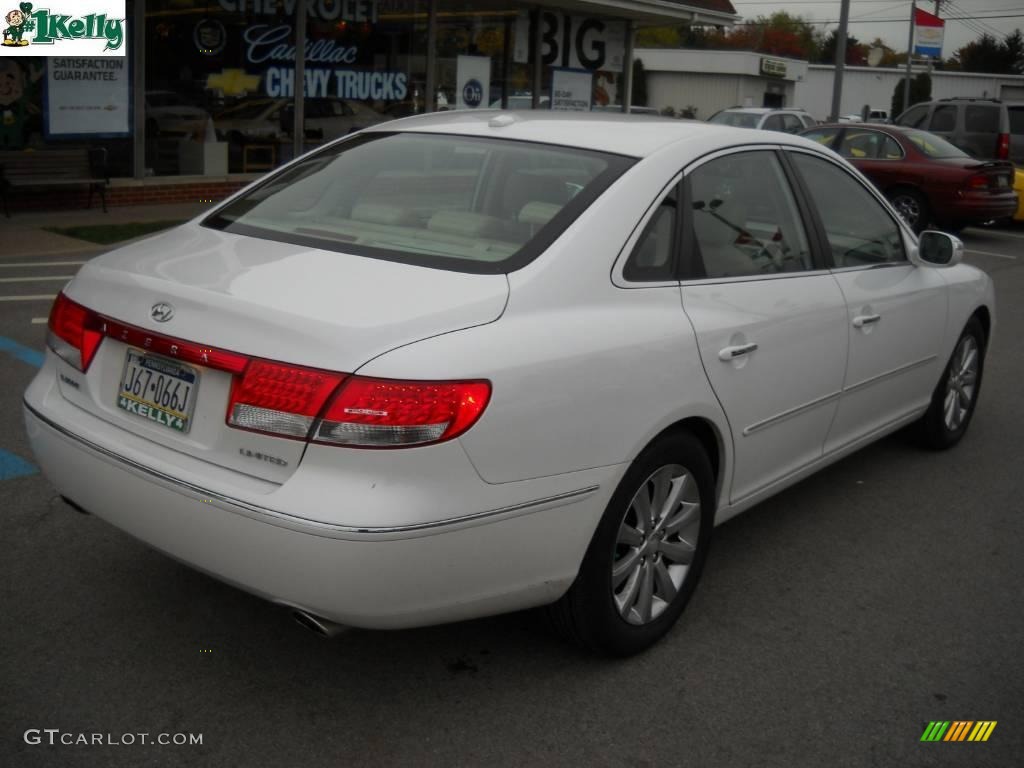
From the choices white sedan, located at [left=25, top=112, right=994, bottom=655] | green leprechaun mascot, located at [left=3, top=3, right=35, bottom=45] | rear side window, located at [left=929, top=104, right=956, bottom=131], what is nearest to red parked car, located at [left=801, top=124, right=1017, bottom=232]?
rear side window, located at [left=929, top=104, right=956, bottom=131]

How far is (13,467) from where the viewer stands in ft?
16.7

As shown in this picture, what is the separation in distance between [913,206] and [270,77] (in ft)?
29.8

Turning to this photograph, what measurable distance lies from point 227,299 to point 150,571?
1421 mm

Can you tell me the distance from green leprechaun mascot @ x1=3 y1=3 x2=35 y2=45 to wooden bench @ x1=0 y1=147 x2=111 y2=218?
1.26m

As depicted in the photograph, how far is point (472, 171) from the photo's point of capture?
13.2ft

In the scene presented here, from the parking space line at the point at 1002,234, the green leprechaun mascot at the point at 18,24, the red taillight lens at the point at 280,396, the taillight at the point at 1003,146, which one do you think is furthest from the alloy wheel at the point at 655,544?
the taillight at the point at 1003,146

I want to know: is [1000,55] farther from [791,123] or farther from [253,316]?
[253,316]

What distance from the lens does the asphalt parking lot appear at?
10.4 ft

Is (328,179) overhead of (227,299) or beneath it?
overhead

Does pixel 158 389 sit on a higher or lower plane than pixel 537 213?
lower

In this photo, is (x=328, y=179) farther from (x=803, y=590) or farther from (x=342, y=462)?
(x=803, y=590)

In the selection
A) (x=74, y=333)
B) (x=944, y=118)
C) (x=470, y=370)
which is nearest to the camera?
(x=470, y=370)

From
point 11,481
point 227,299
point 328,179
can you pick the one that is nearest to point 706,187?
point 328,179

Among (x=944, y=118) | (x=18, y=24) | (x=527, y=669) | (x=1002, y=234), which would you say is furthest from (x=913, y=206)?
(x=527, y=669)
